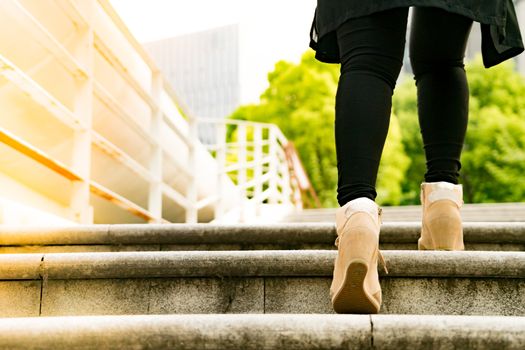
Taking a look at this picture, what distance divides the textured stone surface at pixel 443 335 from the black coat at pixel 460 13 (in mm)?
649

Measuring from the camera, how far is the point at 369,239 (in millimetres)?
1317

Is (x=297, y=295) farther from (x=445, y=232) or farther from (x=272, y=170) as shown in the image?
(x=272, y=170)

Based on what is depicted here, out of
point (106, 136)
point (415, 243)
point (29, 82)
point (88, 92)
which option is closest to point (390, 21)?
point (415, 243)

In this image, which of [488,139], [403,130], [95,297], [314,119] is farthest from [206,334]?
[403,130]

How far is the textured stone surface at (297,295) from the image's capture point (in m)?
1.51

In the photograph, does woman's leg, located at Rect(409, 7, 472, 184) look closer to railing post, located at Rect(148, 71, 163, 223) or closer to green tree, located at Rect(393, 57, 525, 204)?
railing post, located at Rect(148, 71, 163, 223)

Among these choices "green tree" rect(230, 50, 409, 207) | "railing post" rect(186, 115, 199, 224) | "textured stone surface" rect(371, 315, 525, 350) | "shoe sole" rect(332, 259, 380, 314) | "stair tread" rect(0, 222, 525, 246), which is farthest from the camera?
"green tree" rect(230, 50, 409, 207)

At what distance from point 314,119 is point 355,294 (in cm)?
1542

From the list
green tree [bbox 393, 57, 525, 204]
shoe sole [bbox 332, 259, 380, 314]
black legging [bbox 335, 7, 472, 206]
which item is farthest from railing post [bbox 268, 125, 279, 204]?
green tree [bbox 393, 57, 525, 204]

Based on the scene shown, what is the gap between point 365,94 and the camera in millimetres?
1378

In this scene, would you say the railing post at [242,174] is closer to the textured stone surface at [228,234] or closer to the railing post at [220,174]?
the railing post at [220,174]

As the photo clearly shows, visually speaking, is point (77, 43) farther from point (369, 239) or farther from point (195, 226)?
point (369, 239)

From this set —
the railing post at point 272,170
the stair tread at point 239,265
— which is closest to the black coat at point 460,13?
the stair tread at point 239,265

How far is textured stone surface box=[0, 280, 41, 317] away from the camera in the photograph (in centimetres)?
156
